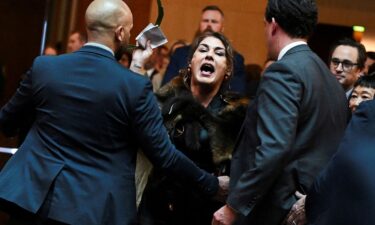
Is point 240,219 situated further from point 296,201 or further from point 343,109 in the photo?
point 343,109

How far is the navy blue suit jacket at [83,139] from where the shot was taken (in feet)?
12.8

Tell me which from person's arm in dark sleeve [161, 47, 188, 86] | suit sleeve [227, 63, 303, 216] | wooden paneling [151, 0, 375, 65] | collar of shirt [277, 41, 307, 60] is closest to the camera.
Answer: suit sleeve [227, 63, 303, 216]

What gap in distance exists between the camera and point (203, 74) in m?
4.93

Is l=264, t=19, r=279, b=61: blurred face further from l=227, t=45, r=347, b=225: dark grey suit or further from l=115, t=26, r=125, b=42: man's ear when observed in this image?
l=115, t=26, r=125, b=42: man's ear

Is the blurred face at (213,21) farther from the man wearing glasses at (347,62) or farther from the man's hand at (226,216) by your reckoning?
the man's hand at (226,216)

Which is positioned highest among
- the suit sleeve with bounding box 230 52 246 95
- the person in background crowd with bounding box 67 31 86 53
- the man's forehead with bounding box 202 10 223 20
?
the man's forehead with bounding box 202 10 223 20

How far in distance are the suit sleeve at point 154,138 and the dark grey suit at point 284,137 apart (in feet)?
0.90

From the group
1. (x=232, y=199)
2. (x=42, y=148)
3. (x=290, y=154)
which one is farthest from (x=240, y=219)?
(x=42, y=148)

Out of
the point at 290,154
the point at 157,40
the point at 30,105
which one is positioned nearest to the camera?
the point at 290,154

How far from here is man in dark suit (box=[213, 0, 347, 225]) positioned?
3.75 metres

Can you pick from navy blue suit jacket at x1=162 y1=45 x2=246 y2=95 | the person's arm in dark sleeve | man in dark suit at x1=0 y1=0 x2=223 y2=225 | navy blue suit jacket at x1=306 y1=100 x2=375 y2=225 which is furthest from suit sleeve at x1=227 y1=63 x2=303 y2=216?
the person's arm in dark sleeve

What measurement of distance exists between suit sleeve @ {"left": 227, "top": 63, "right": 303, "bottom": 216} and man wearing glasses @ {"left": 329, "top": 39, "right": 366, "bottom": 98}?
2189mm

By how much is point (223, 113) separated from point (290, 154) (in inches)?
40.2

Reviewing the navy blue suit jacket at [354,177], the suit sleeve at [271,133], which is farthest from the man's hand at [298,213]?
the navy blue suit jacket at [354,177]
